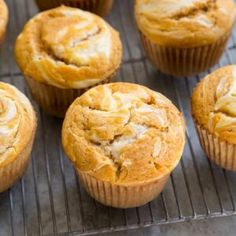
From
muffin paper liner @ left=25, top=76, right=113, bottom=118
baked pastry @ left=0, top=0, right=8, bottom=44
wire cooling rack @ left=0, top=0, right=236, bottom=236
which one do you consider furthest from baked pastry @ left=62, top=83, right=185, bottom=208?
baked pastry @ left=0, top=0, right=8, bottom=44

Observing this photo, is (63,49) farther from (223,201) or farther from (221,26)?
(223,201)

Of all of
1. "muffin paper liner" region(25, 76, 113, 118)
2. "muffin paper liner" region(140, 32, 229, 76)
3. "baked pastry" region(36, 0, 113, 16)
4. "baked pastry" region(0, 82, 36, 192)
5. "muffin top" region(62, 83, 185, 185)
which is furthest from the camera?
"baked pastry" region(36, 0, 113, 16)

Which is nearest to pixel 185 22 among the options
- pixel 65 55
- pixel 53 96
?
pixel 65 55

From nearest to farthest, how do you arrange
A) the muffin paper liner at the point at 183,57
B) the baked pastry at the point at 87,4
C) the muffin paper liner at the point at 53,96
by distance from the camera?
the muffin paper liner at the point at 53,96, the muffin paper liner at the point at 183,57, the baked pastry at the point at 87,4

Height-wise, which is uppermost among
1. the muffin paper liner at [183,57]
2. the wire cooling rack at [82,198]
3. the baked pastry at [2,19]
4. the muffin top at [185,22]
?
the muffin top at [185,22]

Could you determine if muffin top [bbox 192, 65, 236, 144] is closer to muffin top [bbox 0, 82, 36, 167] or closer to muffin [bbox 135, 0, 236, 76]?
muffin [bbox 135, 0, 236, 76]

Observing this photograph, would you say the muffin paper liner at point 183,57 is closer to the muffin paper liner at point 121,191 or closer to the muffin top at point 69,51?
the muffin top at point 69,51

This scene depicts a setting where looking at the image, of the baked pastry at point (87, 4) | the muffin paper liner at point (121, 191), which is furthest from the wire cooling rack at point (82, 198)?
the baked pastry at point (87, 4)
